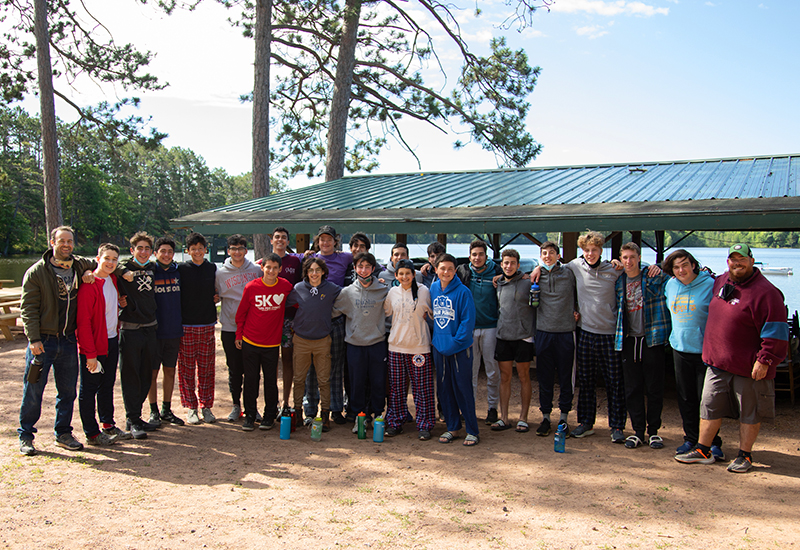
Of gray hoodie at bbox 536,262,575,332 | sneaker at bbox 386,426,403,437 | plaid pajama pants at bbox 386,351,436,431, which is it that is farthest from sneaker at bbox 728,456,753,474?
sneaker at bbox 386,426,403,437

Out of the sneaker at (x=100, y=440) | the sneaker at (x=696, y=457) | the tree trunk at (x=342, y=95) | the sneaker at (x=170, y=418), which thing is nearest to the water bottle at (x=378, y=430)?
the sneaker at (x=170, y=418)

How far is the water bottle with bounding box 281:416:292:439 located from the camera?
525 centimetres

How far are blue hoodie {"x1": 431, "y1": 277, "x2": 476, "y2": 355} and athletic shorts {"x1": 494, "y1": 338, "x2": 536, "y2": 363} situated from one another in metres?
0.50

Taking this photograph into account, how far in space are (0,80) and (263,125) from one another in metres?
8.15

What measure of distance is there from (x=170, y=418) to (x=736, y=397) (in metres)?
5.27

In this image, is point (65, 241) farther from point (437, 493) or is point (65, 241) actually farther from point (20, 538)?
point (437, 493)

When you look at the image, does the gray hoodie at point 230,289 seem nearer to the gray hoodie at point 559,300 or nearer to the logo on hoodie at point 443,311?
the logo on hoodie at point 443,311

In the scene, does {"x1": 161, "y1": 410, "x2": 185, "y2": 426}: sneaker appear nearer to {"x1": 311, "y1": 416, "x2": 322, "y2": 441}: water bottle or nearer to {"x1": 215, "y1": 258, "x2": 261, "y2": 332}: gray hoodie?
{"x1": 215, "y1": 258, "x2": 261, "y2": 332}: gray hoodie

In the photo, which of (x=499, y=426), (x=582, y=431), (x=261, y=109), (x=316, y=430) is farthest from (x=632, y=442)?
(x=261, y=109)

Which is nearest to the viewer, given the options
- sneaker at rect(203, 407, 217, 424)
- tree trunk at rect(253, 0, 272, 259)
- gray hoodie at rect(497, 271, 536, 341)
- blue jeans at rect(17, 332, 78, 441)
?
blue jeans at rect(17, 332, 78, 441)

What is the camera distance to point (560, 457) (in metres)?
4.77

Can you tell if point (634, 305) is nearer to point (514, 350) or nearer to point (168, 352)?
point (514, 350)

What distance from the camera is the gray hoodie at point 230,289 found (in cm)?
562

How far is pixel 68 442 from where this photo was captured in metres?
4.80
